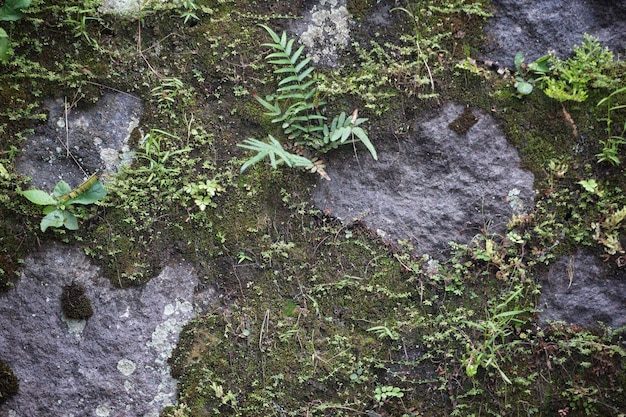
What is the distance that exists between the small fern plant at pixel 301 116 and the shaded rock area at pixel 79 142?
0.81 metres

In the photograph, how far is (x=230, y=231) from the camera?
3.45 m

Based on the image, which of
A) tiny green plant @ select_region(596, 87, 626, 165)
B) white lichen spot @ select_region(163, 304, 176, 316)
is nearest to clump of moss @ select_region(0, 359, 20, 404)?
white lichen spot @ select_region(163, 304, 176, 316)

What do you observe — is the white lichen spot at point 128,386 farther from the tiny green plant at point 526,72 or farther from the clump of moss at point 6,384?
the tiny green plant at point 526,72

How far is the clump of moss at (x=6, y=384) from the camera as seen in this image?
3168 millimetres

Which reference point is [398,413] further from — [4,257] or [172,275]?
[4,257]

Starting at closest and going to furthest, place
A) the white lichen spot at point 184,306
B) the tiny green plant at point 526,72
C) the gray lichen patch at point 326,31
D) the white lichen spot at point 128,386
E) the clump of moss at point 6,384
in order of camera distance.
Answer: the clump of moss at point 6,384 → the white lichen spot at point 128,386 → the white lichen spot at point 184,306 → the tiny green plant at point 526,72 → the gray lichen patch at point 326,31

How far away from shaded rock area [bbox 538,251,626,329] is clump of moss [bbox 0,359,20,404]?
129 inches

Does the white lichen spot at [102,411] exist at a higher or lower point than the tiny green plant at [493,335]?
lower

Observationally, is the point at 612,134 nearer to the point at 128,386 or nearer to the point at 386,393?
the point at 386,393

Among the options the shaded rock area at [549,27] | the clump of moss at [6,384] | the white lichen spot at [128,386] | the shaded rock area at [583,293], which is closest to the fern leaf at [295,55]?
the shaded rock area at [549,27]

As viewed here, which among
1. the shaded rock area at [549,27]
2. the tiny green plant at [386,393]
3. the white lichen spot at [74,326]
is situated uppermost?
the shaded rock area at [549,27]

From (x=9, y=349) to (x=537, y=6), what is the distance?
405 centimetres

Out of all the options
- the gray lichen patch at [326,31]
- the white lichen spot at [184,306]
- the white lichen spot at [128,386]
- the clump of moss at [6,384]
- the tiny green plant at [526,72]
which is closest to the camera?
the clump of moss at [6,384]

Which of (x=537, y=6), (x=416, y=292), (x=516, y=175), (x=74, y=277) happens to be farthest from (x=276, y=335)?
(x=537, y=6)
